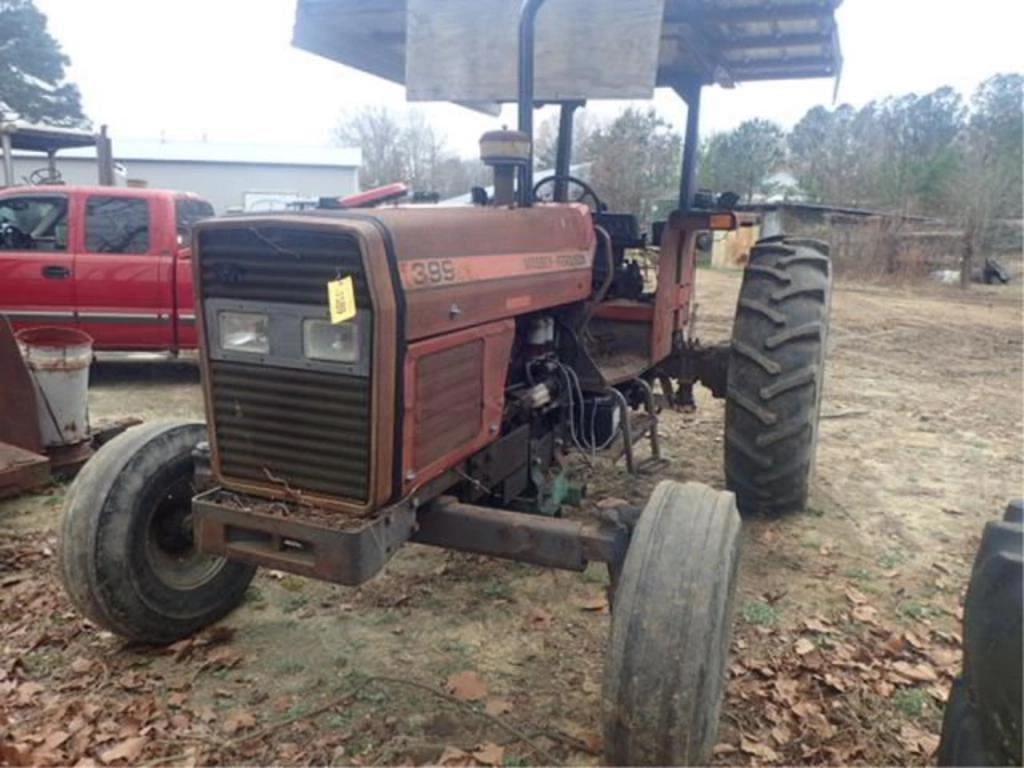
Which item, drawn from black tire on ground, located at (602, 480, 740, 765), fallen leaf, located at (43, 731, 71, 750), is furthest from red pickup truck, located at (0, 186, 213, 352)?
black tire on ground, located at (602, 480, 740, 765)

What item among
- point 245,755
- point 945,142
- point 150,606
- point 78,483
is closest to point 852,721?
point 245,755

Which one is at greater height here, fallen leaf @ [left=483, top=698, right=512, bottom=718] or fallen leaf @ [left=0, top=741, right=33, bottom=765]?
fallen leaf @ [left=0, top=741, right=33, bottom=765]

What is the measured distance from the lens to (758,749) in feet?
8.20

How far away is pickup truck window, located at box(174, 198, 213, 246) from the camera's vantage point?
23.0 ft

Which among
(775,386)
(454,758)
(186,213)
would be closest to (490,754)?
(454,758)

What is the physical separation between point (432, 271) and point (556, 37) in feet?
5.20

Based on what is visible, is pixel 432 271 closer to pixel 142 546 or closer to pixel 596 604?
Result: pixel 142 546

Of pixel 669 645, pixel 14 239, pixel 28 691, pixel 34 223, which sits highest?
pixel 34 223

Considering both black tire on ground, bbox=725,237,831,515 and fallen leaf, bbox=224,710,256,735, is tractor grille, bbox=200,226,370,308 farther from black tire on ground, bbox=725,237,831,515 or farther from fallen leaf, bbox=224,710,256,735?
black tire on ground, bbox=725,237,831,515

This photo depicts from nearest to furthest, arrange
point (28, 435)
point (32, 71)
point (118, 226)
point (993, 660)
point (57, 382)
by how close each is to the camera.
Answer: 1. point (993, 660)
2. point (28, 435)
3. point (57, 382)
4. point (118, 226)
5. point (32, 71)

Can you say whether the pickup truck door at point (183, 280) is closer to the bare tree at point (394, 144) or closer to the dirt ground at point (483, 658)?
the dirt ground at point (483, 658)

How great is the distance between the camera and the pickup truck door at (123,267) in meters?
6.87

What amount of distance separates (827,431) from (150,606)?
4.84 meters

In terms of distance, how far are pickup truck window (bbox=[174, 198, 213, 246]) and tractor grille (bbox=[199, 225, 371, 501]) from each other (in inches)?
193
